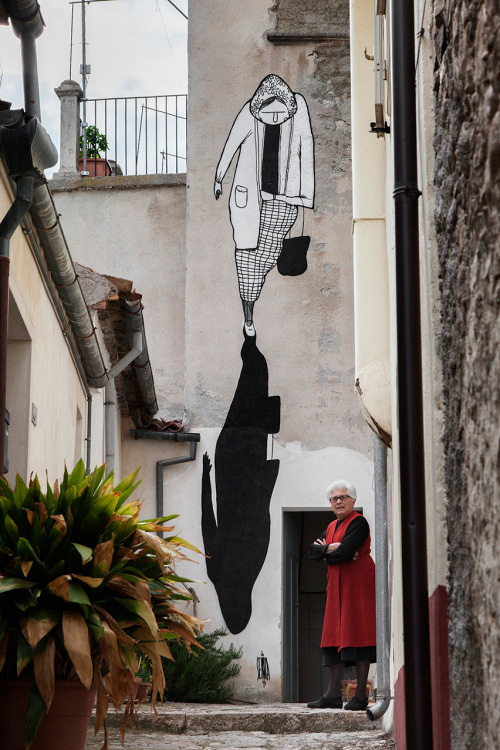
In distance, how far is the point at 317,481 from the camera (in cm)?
1221

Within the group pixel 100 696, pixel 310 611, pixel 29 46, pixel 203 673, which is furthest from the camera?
pixel 310 611

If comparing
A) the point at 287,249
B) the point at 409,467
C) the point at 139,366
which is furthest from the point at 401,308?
the point at 287,249

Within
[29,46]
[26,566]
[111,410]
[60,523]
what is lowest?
[26,566]

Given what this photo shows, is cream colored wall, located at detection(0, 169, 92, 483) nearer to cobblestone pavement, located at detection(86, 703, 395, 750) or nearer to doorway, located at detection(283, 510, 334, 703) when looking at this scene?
cobblestone pavement, located at detection(86, 703, 395, 750)

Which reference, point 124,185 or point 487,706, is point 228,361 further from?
point 487,706

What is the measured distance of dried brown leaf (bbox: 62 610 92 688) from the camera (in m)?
3.88

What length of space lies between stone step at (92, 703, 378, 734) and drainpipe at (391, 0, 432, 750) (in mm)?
4580

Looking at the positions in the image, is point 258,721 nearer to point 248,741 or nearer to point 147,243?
point 248,741

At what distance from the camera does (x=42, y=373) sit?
758 centimetres

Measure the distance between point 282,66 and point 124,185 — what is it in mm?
2829

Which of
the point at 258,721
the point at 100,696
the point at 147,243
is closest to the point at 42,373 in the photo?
the point at 258,721

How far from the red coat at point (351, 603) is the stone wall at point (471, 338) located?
5.15 metres

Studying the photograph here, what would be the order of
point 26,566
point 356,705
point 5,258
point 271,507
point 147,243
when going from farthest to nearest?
point 147,243 < point 271,507 < point 356,705 < point 5,258 < point 26,566

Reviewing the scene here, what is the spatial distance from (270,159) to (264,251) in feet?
4.21
